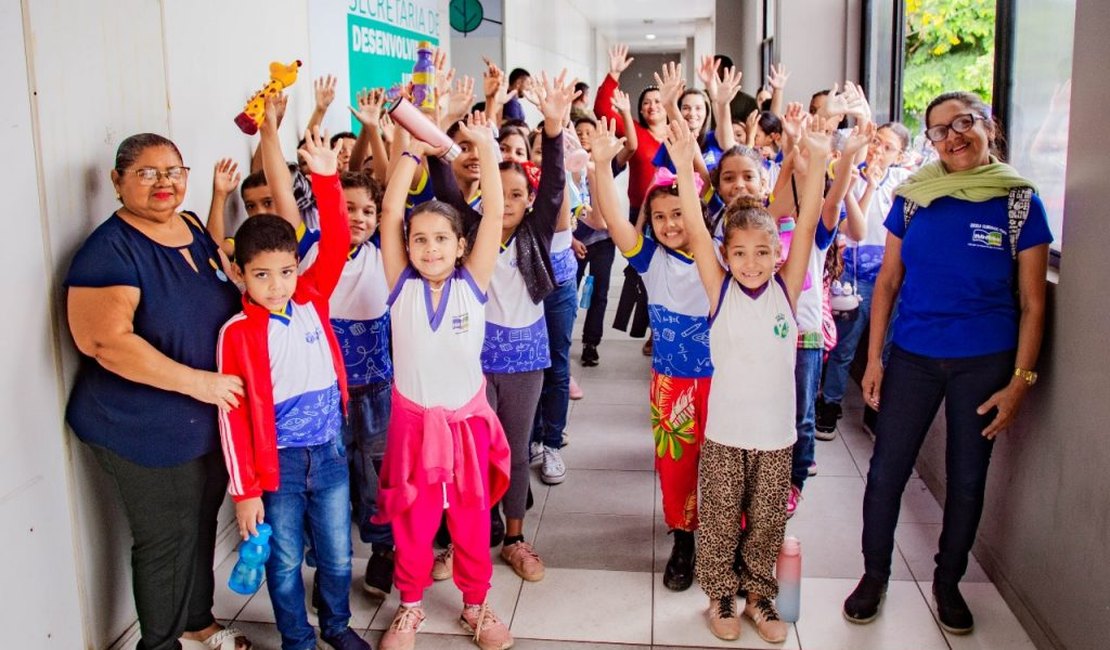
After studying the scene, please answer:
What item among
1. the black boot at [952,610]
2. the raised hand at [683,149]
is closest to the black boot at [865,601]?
the black boot at [952,610]

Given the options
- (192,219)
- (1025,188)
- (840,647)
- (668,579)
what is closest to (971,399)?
(1025,188)

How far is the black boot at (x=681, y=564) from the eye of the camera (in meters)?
2.96

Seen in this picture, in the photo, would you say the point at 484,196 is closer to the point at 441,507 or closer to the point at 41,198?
the point at 441,507

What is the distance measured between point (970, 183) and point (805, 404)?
1.10m

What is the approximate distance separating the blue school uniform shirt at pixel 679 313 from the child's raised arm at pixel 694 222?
19 centimetres

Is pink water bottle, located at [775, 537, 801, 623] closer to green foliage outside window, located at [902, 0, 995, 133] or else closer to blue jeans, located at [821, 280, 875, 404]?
green foliage outside window, located at [902, 0, 995, 133]

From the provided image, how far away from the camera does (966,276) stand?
2529 millimetres

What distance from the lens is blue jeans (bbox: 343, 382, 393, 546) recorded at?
2.98m

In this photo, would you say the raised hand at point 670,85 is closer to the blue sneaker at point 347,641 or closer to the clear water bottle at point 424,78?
the clear water bottle at point 424,78

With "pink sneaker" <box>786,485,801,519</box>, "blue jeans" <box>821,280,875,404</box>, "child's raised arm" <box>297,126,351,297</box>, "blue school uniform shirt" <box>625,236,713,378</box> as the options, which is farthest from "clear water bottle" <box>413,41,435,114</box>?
"blue jeans" <box>821,280,875,404</box>

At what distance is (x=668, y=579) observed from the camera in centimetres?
298

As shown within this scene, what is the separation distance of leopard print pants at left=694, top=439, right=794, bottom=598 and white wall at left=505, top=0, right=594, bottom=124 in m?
6.03

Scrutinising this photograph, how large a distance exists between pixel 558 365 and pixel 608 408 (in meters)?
1.05

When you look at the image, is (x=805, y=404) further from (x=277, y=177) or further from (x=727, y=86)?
(x=277, y=177)
